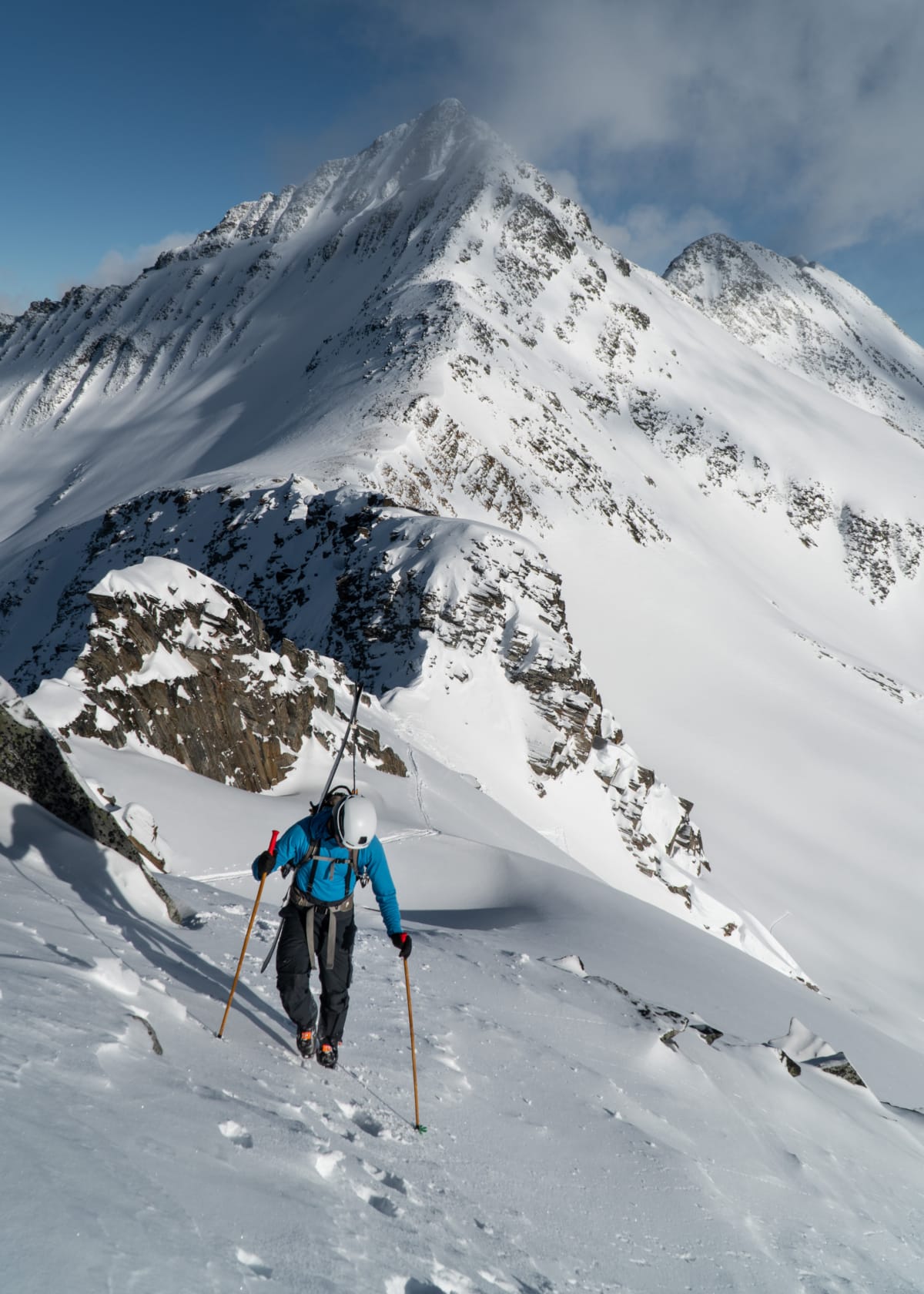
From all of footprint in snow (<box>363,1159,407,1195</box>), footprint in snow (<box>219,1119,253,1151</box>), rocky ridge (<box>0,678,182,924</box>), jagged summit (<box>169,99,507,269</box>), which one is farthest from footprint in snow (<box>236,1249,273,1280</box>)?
jagged summit (<box>169,99,507,269</box>)

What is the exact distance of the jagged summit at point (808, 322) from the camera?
456 feet

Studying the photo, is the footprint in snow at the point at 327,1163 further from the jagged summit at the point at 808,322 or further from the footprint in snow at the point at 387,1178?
the jagged summit at the point at 808,322

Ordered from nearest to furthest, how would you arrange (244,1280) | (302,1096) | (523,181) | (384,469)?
(244,1280) → (302,1096) → (384,469) → (523,181)

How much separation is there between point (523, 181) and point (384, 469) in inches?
2549

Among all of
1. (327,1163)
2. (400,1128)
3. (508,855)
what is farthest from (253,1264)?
(508,855)

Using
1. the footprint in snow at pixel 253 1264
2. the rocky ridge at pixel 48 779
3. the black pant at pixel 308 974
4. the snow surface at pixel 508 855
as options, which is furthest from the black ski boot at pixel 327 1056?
the rocky ridge at pixel 48 779

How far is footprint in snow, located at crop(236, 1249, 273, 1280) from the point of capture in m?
2.74

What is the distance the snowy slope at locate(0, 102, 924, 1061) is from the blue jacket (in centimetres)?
1500

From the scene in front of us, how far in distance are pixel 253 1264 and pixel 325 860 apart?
265 centimetres

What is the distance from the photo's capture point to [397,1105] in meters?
4.86

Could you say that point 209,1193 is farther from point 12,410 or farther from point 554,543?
point 12,410

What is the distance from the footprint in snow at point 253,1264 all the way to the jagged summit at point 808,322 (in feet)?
489

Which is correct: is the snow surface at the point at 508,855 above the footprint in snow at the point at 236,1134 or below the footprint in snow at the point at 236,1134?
above

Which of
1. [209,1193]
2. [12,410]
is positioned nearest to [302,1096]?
[209,1193]
